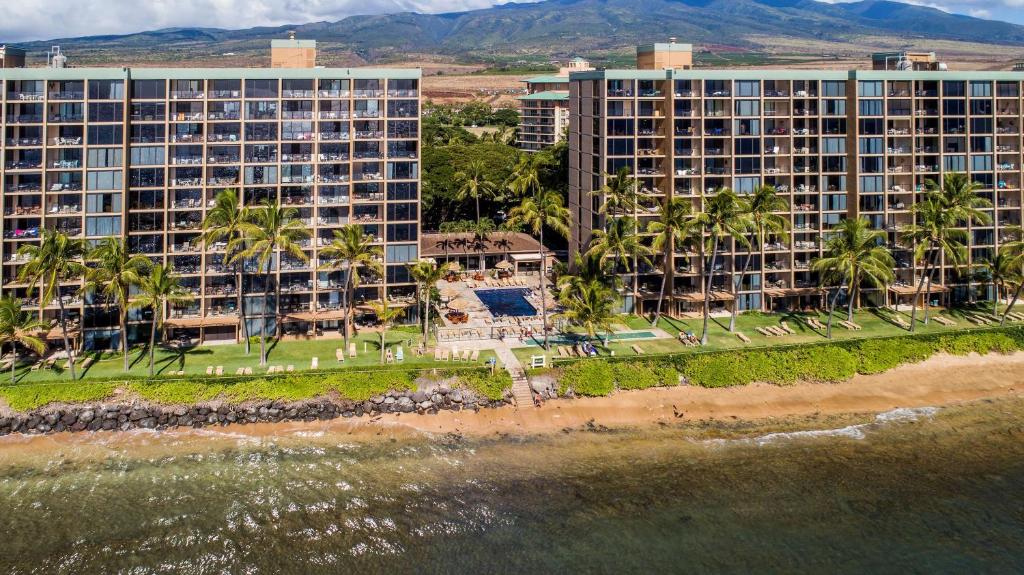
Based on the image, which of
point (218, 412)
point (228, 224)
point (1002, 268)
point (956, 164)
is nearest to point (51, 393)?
point (218, 412)

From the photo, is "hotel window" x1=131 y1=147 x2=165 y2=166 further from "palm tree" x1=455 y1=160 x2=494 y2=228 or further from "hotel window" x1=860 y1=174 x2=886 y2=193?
"hotel window" x1=860 y1=174 x2=886 y2=193

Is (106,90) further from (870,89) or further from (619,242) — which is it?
(870,89)

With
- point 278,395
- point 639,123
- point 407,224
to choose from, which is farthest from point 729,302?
point 278,395

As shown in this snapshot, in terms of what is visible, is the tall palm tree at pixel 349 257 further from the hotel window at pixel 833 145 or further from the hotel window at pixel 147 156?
the hotel window at pixel 833 145

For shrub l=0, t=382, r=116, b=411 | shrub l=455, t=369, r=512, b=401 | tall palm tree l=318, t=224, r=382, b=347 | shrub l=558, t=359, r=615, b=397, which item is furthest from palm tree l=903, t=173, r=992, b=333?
shrub l=0, t=382, r=116, b=411

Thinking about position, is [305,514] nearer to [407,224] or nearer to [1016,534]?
[407,224]

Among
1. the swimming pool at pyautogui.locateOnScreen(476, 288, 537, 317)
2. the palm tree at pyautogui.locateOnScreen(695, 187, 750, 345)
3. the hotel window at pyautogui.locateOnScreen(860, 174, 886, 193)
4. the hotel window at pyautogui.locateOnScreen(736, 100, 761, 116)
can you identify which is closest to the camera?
the palm tree at pyautogui.locateOnScreen(695, 187, 750, 345)
